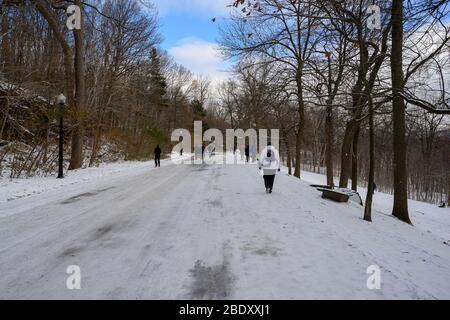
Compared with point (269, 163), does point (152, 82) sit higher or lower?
higher

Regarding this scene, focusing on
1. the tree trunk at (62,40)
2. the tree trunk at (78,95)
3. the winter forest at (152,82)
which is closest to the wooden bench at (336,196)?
the winter forest at (152,82)

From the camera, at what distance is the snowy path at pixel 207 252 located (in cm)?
414

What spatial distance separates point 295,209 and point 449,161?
47548 mm

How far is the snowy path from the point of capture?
4.14 meters

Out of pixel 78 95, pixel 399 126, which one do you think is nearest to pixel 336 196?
pixel 399 126

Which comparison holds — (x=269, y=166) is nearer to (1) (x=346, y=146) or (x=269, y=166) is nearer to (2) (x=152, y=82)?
(1) (x=346, y=146)

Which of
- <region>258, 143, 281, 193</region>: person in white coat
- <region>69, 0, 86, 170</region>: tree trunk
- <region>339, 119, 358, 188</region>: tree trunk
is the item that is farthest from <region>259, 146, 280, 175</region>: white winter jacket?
<region>69, 0, 86, 170</region>: tree trunk

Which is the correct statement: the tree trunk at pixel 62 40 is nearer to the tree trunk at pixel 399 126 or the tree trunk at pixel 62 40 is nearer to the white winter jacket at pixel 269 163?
the white winter jacket at pixel 269 163

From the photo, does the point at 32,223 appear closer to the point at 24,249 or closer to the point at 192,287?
the point at 24,249

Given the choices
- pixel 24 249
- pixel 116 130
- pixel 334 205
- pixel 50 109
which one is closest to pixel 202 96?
pixel 116 130

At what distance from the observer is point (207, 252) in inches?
212

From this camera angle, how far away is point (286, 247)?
18.5 feet

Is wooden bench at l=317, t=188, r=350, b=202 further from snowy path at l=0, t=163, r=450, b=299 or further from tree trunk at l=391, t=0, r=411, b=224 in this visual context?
tree trunk at l=391, t=0, r=411, b=224

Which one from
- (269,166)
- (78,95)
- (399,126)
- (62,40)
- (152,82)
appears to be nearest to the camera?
(399,126)
